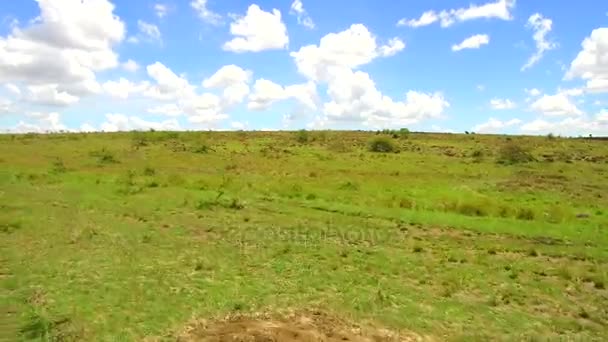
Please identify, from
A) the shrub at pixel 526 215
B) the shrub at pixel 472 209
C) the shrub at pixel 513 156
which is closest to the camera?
the shrub at pixel 526 215

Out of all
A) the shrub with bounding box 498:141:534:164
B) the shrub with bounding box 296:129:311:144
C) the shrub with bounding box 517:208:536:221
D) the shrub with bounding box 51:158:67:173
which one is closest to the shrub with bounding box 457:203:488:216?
the shrub with bounding box 517:208:536:221

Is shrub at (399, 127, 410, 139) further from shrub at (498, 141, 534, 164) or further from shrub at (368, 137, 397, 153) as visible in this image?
shrub at (498, 141, 534, 164)

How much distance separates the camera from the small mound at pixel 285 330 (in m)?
9.98

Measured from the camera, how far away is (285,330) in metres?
10.4

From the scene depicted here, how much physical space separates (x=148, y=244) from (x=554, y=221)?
1850cm

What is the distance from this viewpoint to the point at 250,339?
967 cm

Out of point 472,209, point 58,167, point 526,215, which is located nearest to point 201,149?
point 58,167

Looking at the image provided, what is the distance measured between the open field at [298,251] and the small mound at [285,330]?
23.6 inches

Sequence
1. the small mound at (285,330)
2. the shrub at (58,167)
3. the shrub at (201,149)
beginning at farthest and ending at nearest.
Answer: the shrub at (201,149) → the shrub at (58,167) → the small mound at (285,330)

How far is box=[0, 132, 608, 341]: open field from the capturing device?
12.7m

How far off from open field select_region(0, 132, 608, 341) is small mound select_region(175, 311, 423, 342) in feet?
1.97

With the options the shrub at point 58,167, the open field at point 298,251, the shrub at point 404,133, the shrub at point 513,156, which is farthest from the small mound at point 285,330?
the shrub at point 404,133

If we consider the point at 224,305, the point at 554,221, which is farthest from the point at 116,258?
the point at 554,221

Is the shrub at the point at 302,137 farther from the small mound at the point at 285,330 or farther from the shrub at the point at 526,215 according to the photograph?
the small mound at the point at 285,330
